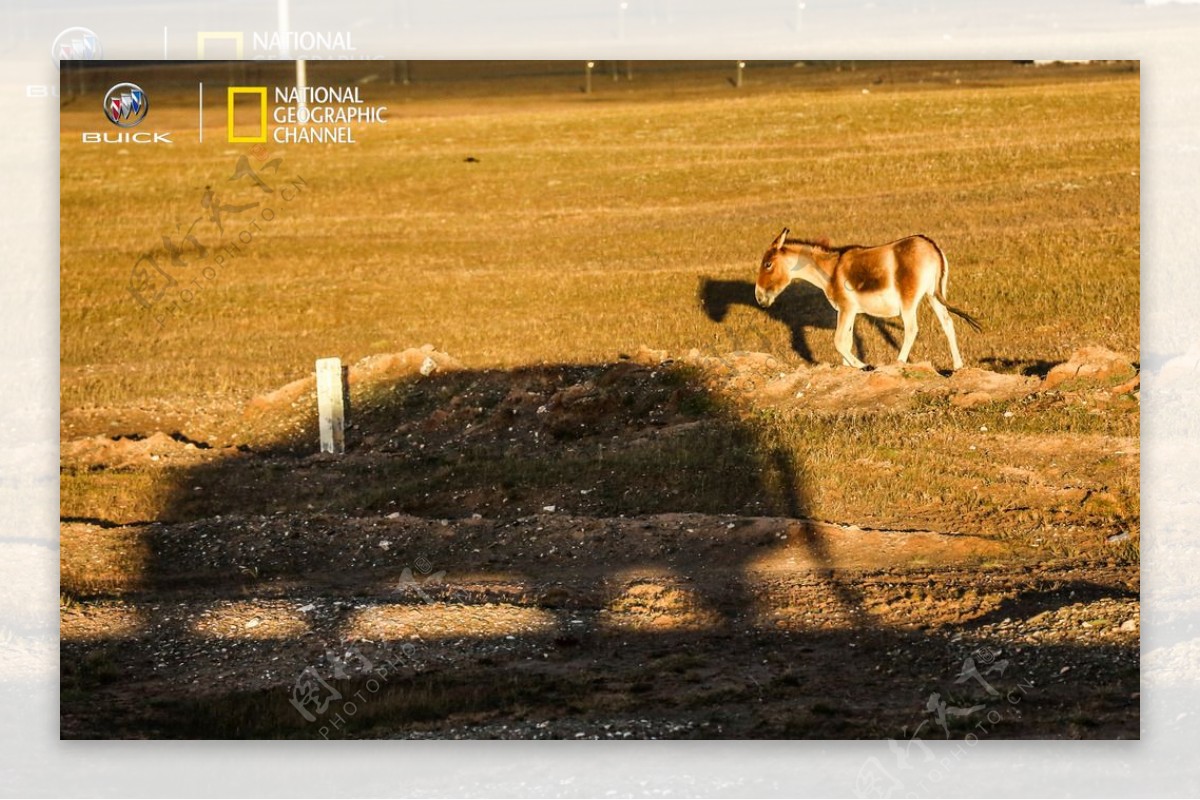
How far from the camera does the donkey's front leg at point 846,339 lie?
10.6 m

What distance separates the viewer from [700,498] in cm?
998

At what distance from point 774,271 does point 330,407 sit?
3.00 metres

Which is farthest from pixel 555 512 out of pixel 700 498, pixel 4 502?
pixel 4 502

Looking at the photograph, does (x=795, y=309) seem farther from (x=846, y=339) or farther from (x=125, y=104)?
(x=125, y=104)

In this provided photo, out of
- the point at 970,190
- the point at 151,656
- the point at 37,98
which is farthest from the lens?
the point at 970,190

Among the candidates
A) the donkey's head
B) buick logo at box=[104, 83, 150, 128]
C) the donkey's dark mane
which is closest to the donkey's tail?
the donkey's dark mane

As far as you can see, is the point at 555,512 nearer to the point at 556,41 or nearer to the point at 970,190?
the point at 556,41

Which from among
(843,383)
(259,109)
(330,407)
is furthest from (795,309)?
(259,109)

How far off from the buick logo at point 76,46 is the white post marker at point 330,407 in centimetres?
229

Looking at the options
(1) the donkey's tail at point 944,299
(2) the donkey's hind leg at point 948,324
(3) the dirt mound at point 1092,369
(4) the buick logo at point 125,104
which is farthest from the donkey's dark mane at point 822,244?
(4) the buick logo at point 125,104

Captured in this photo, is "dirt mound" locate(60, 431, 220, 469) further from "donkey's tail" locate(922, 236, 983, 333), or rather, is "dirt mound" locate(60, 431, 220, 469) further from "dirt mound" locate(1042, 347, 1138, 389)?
"dirt mound" locate(1042, 347, 1138, 389)

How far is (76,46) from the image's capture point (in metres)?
9.79

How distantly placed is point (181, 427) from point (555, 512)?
8.18 feet

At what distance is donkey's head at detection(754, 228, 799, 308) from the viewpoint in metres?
10.8
